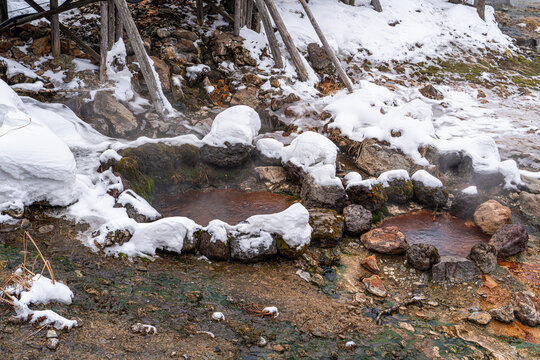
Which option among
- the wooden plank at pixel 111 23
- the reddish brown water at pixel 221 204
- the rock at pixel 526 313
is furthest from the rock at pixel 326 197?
the wooden plank at pixel 111 23

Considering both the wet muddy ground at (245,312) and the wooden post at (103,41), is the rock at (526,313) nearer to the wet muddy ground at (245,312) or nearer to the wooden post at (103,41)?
the wet muddy ground at (245,312)

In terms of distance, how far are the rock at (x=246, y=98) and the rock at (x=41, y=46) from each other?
3.91 metres

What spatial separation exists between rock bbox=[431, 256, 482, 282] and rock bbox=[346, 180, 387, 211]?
148cm

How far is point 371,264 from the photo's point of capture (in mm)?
4836

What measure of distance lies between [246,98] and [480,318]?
5989 mm

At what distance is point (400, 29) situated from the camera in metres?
12.0

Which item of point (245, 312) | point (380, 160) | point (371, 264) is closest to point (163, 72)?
point (380, 160)

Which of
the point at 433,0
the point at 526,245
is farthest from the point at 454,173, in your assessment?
the point at 433,0

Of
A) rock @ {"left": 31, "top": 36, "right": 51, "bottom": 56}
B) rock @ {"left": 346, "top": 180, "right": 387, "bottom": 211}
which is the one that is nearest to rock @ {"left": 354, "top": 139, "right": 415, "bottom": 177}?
rock @ {"left": 346, "top": 180, "right": 387, "bottom": 211}

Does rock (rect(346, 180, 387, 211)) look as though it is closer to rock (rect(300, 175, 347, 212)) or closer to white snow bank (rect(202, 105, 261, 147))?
rock (rect(300, 175, 347, 212))

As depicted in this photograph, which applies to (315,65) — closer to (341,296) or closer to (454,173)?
(454,173)

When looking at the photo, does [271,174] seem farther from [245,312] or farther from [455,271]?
[245,312]

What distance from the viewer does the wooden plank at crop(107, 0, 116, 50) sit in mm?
8039

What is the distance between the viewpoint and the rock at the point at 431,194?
625 cm
